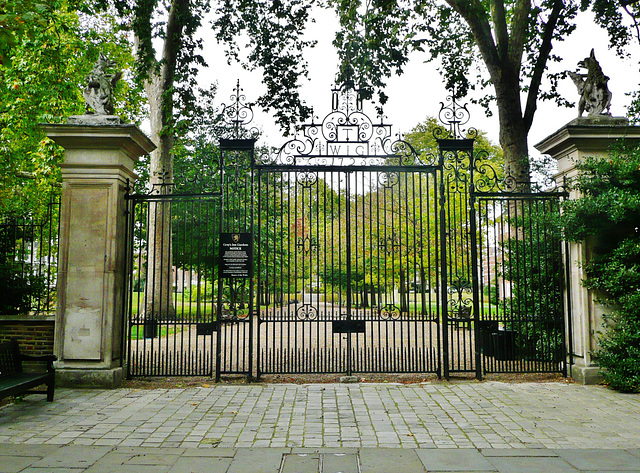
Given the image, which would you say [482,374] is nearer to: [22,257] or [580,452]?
[580,452]

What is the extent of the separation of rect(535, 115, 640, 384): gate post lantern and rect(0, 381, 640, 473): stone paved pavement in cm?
59

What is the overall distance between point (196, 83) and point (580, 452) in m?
14.0

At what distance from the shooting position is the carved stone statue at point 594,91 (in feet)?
28.0

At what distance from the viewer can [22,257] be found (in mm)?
8734

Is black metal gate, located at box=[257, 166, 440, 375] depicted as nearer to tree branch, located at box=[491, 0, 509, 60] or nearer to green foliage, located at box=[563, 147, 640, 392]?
green foliage, located at box=[563, 147, 640, 392]

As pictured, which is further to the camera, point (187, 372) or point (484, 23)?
point (484, 23)

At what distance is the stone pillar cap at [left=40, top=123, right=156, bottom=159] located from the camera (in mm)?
8094

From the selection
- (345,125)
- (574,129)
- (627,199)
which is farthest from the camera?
(345,125)

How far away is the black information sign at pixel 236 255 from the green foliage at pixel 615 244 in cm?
509

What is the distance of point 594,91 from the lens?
8.63 metres

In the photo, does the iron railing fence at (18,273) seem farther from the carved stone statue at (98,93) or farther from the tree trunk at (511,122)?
the tree trunk at (511,122)

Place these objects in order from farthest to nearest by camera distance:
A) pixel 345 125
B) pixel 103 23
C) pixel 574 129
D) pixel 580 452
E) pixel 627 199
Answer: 1. pixel 103 23
2. pixel 345 125
3. pixel 574 129
4. pixel 627 199
5. pixel 580 452

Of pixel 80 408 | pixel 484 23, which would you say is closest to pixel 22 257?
pixel 80 408

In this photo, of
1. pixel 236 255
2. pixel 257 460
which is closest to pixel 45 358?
pixel 236 255
